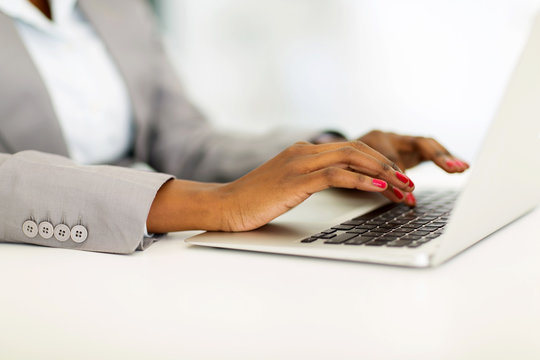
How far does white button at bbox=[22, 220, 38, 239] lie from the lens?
0.64 m

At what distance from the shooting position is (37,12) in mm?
1080

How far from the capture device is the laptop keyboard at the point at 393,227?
1.84 feet

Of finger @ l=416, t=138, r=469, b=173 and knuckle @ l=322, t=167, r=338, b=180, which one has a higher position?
finger @ l=416, t=138, r=469, b=173

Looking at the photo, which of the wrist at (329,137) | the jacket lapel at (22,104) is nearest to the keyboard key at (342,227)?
the wrist at (329,137)

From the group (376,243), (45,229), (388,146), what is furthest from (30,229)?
(388,146)

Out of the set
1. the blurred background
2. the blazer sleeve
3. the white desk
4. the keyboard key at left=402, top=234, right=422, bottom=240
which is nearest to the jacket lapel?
the blazer sleeve

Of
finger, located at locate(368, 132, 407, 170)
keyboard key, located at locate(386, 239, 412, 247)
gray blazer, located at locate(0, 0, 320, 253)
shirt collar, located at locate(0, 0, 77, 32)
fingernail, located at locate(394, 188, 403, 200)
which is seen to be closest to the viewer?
keyboard key, located at locate(386, 239, 412, 247)

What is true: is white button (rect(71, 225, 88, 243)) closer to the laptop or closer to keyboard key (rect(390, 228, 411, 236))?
the laptop

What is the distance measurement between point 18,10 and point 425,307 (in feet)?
2.88

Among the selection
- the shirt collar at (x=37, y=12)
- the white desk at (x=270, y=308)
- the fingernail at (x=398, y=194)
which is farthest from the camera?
the shirt collar at (x=37, y=12)

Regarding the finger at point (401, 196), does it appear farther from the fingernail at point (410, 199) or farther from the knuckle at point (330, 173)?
the knuckle at point (330, 173)

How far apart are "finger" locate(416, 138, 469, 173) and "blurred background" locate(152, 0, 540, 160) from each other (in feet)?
4.37

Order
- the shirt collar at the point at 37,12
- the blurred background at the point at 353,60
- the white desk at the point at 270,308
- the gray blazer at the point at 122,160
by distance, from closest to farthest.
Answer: the white desk at the point at 270,308
the gray blazer at the point at 122,160
the shirt collar at the point at 37,12
the blurred background at the point at 353,60

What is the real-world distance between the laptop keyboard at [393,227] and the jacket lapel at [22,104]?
0.58m
